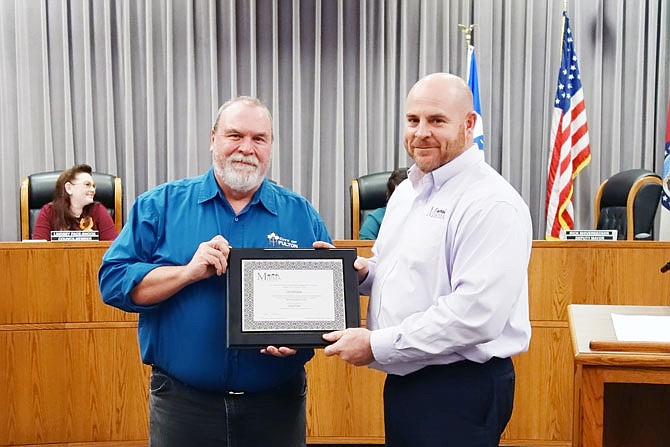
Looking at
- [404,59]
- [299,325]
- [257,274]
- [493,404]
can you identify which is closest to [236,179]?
[257,274]

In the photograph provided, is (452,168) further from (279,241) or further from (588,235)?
(588,235)

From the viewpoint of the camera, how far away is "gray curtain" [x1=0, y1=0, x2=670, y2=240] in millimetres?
5832

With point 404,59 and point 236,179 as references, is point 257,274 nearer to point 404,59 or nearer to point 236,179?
point 236,179

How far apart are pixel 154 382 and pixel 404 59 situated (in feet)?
14.0

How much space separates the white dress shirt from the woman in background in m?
3.08

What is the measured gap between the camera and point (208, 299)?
205 cm

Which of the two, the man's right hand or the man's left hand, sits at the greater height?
the man's right hand

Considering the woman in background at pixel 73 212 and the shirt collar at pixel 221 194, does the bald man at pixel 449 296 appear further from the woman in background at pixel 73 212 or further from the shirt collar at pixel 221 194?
the woman in background at pixel 73 212

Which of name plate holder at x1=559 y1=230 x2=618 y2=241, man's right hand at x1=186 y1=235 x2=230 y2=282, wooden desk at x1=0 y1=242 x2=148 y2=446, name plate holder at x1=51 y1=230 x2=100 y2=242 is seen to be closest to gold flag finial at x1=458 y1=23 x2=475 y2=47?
name plate holder at x1=559 y1=230 x2=618 y2=241

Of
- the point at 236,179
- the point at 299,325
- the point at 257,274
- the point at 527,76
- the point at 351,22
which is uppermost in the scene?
the point at 351,22

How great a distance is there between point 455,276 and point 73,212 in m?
3.40

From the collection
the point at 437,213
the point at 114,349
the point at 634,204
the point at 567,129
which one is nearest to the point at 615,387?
the point at 437,213

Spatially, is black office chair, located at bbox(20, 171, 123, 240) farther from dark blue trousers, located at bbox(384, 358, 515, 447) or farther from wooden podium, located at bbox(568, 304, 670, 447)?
wooden podium, located at bbox(568, 304, 670, 447)

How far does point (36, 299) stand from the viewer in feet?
11.8
